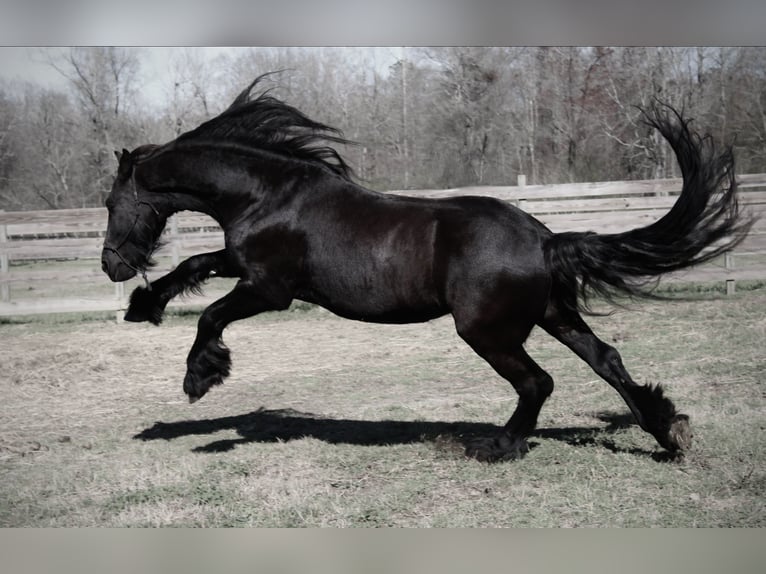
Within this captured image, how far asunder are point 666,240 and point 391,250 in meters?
1.31

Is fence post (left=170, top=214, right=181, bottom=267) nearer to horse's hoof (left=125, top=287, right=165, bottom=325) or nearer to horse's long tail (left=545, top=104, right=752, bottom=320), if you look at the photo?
horse's hoof (left=125, top=287, right=165, bottom=325)

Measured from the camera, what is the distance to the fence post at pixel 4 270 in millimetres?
8523

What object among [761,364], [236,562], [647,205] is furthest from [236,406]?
[647,205]

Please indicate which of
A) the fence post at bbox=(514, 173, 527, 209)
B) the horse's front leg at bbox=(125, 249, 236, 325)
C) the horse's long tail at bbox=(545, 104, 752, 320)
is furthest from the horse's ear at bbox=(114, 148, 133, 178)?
the fence post at bbox=(514, 173, 527, 209)

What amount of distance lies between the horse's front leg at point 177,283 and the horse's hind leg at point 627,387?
1721mm

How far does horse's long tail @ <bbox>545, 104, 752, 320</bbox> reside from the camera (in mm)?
3539

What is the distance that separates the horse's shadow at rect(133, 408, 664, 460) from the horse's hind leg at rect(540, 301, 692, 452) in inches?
11.8

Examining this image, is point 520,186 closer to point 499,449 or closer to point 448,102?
point 448,102

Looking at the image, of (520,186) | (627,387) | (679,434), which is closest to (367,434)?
(627,387)

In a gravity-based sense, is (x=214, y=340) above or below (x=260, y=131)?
below

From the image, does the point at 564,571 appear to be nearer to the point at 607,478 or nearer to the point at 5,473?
the point at 607,478

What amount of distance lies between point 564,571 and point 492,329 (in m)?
1.12

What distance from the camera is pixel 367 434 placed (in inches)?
174

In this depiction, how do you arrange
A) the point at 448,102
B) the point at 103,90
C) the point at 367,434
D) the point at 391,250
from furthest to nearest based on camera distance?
the point at 103,90
the point at 448,102
the point at 367,434
the point at 391,250
